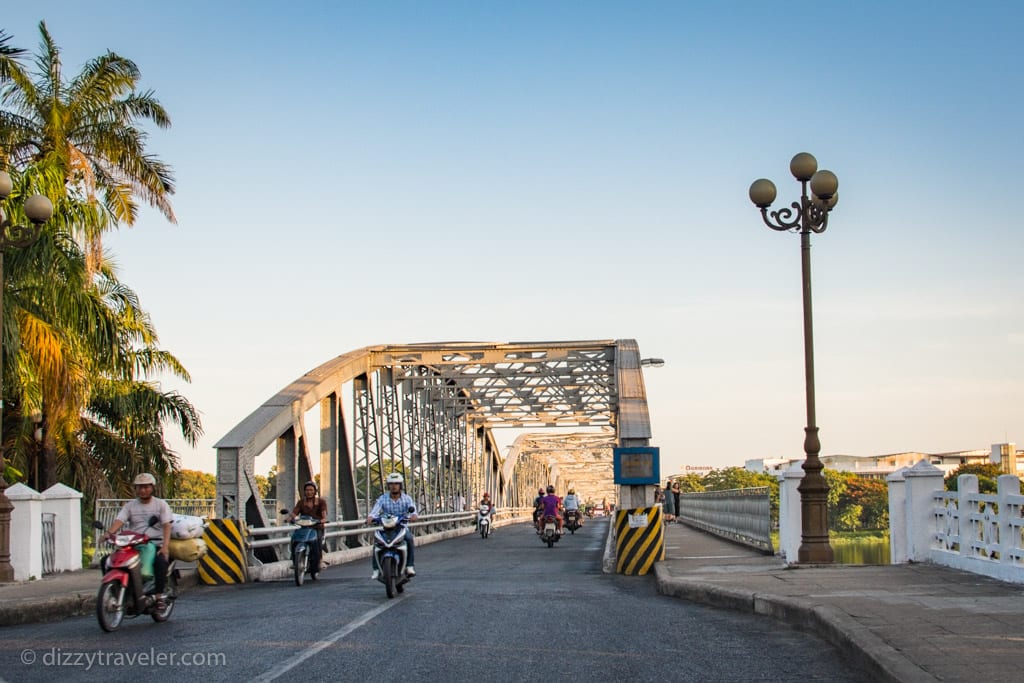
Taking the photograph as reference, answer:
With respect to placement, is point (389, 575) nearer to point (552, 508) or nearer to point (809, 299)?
→ point (809, 299)

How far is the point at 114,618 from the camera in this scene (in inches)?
420

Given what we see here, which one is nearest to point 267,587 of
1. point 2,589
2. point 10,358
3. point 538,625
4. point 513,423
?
point 2,589

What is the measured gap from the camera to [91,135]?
28484 mm

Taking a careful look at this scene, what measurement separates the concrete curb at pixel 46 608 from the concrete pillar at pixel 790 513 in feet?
32.8

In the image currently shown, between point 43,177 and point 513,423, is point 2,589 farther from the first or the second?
point 513,423

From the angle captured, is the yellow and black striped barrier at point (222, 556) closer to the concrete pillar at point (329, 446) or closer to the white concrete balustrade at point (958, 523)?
the white concrete balustrade at point (958, 523)

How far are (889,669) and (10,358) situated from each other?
67.2 ft

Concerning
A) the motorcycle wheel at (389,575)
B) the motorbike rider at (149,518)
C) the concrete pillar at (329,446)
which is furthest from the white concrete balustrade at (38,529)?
the concrete pillar at (329,446)

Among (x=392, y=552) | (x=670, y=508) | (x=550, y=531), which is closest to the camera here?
(x=392, y=552)

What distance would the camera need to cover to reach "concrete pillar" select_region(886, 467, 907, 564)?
1504cm

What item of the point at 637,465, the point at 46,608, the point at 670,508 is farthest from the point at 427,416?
the point at 46,608

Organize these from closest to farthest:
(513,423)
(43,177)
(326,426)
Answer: (43,177) → (326,426) → (513,423)

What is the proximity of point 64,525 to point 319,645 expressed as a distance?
448 inches

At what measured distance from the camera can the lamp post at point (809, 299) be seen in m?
15.6
